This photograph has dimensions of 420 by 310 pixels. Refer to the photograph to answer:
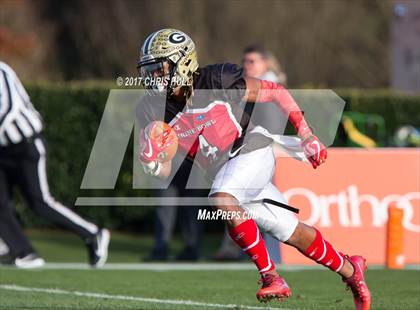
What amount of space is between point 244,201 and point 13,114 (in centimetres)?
368

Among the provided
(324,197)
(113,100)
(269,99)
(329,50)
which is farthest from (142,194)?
(329,50)

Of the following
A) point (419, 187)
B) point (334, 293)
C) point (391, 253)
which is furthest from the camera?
point (419, 187)

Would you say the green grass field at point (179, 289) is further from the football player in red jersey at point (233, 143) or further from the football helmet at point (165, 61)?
the football helmet at point (165, 61)

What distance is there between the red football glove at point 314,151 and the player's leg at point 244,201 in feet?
1.05

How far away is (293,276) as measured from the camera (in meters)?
9.52

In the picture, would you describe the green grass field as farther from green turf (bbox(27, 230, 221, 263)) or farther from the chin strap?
green turf (bbox(27, 230, 221, 263))

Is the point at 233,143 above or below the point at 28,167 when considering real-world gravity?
above

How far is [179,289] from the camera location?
847 centimetres

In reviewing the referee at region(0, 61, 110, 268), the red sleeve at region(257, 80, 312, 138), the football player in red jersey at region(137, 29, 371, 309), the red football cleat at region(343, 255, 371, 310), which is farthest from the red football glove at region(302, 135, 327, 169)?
the referee at region(0, 61, 110, 268)

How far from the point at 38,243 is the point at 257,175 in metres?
7.68

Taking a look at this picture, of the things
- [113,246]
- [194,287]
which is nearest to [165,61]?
A: [194,287]

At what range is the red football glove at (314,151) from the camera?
6.40m

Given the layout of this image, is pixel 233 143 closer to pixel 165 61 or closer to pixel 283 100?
pixel 283 100

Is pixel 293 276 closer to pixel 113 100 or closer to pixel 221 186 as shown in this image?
pixel 221 186
